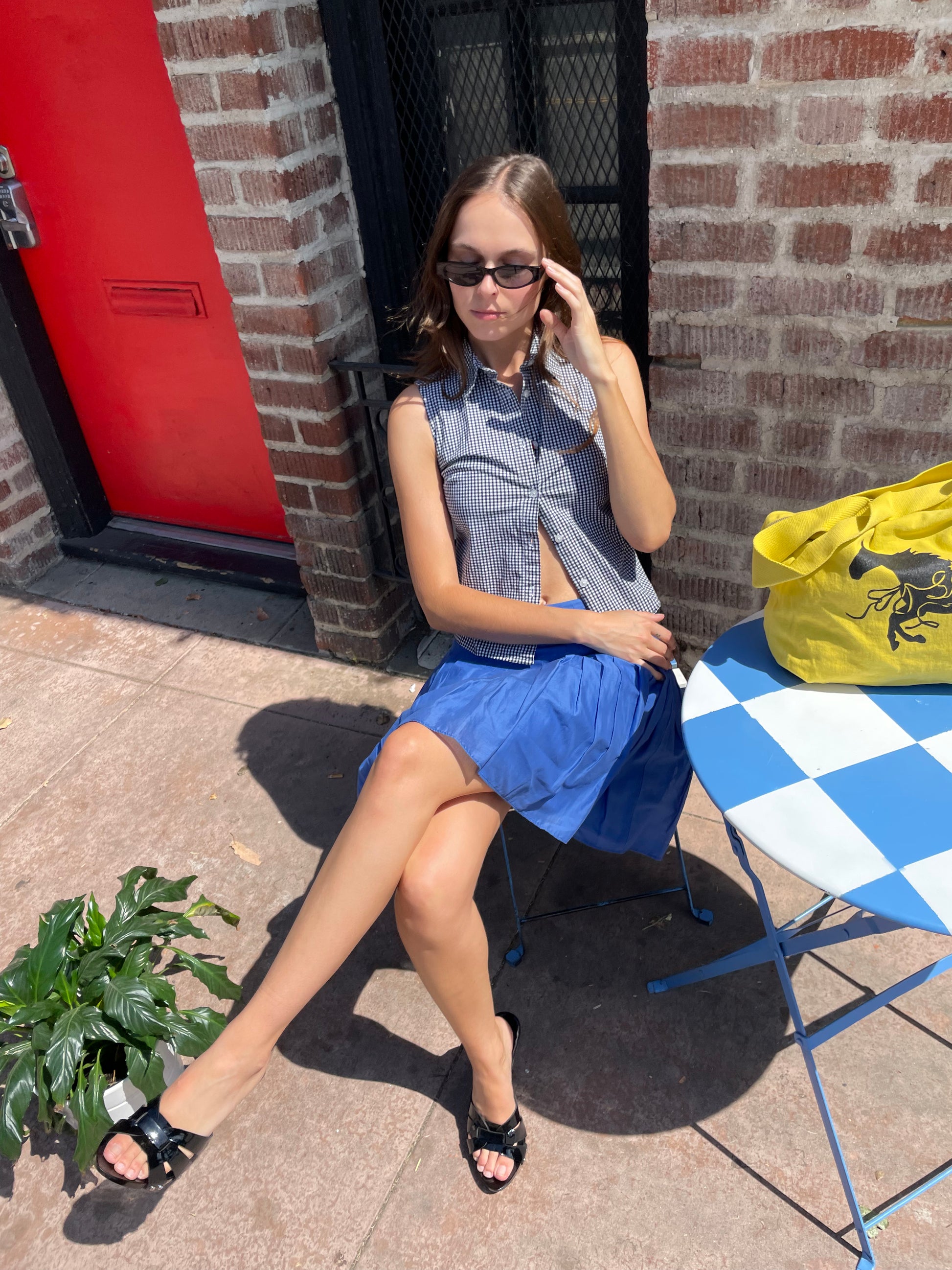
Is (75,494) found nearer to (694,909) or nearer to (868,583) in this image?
(694,909)

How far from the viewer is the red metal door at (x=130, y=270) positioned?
125 inches

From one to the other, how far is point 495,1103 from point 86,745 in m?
2.02

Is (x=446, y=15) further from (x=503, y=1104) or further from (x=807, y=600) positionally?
(x=503, y=1104)

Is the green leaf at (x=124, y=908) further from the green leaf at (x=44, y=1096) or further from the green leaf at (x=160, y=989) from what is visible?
the green leaf at (x=44, y=1096)

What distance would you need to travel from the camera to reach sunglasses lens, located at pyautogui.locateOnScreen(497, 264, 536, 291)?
1998 millimetres

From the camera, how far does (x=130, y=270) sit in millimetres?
3594

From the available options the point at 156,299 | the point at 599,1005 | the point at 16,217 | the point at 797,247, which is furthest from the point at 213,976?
the point at 16,217

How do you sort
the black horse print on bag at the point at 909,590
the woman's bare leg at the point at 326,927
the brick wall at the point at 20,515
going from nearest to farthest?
1. the black horse print on bag at the point at 909,590
2. the woman's bare leg at the point at 326,927
3. the brick wall at the point at 20,515

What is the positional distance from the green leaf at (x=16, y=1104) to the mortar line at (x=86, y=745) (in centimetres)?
120

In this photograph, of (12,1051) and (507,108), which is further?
(507,108)

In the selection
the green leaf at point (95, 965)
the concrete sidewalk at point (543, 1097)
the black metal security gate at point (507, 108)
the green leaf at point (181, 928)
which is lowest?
the concrete sidewalk at point (543, 1097)

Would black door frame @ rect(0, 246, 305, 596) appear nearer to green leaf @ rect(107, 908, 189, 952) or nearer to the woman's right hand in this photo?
green leaf @ rect(107, 908, 189, 952)

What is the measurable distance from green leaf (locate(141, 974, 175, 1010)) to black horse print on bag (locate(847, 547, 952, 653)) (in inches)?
65.1

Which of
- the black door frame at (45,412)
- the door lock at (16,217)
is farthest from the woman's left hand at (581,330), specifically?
the black door frame at (45,412)
